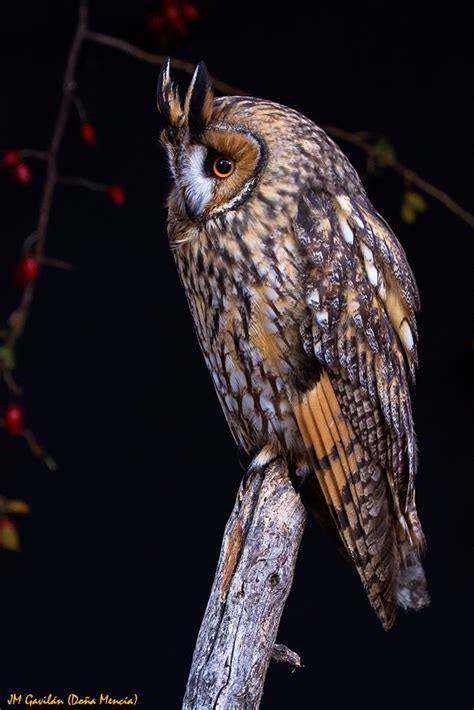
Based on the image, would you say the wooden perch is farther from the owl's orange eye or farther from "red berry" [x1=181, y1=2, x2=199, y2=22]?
"red berry" [x1=181, y1=2, x2=199, y2=22]

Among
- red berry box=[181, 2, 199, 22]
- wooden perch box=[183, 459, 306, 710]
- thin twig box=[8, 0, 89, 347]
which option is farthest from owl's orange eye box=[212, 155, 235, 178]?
red berry box=[181, 2, 199, 22]

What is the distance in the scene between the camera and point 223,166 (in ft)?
5.65

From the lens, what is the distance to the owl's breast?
174 centimetres

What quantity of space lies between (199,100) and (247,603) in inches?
29.3

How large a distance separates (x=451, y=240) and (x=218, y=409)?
2.24 feet

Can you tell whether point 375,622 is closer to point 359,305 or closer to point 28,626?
point 28,626

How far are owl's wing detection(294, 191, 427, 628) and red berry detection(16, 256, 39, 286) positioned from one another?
0.68 metres

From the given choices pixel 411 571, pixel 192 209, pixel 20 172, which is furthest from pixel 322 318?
pixel 20 172

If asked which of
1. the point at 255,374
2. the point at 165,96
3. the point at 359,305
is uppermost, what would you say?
the point at 165,96

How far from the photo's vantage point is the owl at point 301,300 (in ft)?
5.70

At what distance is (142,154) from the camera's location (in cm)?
265

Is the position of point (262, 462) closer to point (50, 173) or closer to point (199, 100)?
point (199, 100)

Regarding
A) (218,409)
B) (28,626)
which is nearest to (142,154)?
(218,409)

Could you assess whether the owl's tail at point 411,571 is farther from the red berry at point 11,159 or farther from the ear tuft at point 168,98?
the red berry at point 11,159
